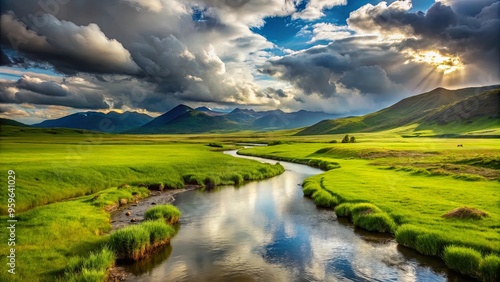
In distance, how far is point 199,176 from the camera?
202 ft

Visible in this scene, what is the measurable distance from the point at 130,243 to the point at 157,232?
3.24 meters

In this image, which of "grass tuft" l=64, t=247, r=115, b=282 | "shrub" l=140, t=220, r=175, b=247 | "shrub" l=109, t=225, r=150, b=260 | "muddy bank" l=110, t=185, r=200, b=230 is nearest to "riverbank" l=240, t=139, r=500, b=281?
"shrub" l=140, t=220, r=175, b=247

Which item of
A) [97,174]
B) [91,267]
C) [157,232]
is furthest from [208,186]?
[91,267]

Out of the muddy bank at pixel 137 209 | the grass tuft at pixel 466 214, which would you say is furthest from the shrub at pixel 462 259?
the muddy bank at pixel 137 209

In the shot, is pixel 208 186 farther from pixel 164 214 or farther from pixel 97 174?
pixel 164 214

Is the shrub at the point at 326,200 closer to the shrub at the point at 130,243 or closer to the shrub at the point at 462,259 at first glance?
the shrub at the point at 462,259

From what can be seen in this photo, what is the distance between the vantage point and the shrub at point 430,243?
23547 mm

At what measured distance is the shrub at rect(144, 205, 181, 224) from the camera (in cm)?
3308

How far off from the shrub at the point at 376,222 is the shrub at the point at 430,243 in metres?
4.05

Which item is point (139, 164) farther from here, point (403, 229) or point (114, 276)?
point (403, 229)

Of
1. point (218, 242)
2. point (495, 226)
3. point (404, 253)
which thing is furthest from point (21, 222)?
point (495, 226)

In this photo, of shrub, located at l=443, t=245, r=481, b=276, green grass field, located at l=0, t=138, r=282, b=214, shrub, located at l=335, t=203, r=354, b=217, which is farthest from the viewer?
green grass field, located at l=0, t=138, r=282, b=214

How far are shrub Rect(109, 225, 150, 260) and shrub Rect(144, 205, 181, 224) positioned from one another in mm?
7084

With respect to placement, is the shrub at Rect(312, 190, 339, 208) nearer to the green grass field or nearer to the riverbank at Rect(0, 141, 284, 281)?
the green grass field
